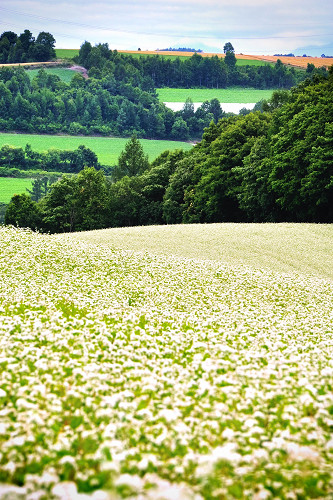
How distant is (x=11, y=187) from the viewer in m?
148

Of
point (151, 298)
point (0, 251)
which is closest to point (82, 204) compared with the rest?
point (0, 251)

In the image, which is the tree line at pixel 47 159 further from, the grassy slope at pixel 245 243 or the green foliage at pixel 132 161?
the grassy slope at pixel 245 243

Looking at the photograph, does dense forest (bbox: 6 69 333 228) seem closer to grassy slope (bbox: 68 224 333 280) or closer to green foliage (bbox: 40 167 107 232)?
green foliage (bbox: 40 167 107 232)

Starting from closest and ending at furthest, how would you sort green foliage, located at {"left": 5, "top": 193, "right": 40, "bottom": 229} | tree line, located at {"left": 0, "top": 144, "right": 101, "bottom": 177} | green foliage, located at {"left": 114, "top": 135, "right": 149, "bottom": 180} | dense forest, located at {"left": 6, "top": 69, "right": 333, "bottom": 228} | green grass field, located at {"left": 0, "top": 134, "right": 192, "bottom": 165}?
dense forest, located at {"left": 6, "top": 69, "right": 333, "bottom": 228} → green foliage, located at {"left": 5, "top": 193, "right": 40, "bottom": 229} → green foliage, located at {"left": 114, "top": 135, "right": 149, "bottom": 180} → tree line, located at {"left": 0, "top": 144, "right": 101, "bottom": 177} → green grass field, located at {"left": 0, "top": 134, "right": 192, "bottom": 165}

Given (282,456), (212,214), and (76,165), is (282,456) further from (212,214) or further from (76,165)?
(76,165)

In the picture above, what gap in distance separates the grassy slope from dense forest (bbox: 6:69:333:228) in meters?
10.2

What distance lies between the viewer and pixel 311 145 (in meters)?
53.8

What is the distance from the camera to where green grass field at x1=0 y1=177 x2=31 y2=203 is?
452 feet

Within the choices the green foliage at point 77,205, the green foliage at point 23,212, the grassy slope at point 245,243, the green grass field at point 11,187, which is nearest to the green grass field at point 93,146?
the green grass field at point 11,187

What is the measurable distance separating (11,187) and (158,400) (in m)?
146

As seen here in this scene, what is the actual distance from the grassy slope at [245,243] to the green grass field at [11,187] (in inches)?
3913

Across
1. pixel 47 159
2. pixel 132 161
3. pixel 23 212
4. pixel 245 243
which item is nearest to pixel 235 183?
pixel 245 243

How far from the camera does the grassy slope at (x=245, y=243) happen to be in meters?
33.0

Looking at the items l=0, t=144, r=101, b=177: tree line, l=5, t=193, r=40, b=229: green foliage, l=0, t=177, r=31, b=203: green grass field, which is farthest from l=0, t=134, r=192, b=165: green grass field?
l=5, t=193, r=40, b=229: green foliage
